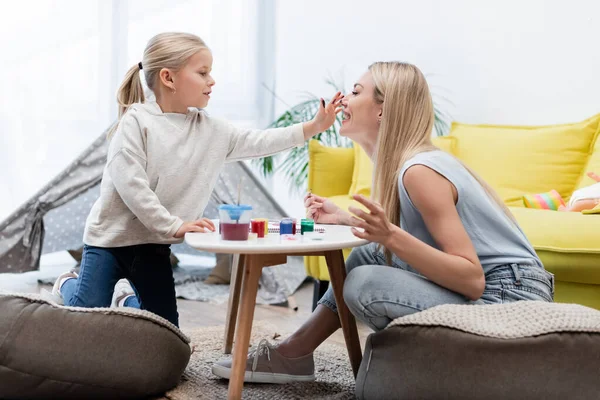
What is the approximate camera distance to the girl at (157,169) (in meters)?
1.90

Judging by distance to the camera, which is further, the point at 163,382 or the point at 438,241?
the point at 163,382

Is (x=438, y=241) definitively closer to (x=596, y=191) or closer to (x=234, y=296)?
(x=234, y=296)

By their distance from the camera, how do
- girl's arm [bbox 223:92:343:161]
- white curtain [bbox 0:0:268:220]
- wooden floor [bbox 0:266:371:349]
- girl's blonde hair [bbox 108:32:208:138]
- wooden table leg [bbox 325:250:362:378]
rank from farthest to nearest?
white curtain [bbox 0:0:268:220] < wooden floor [bbox 0:266:371:349] < girl's arm [bbox 223:92:343:161] < girl's blonde hair [bbox 108:32:208:138] < wooden table leg [bbox 325:250:362:378]

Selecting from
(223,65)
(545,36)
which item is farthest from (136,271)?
(223,65)

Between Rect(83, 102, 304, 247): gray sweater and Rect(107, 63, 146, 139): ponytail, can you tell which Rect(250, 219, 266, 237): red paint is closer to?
Rect(83, 102, 304, 247): gray sweater

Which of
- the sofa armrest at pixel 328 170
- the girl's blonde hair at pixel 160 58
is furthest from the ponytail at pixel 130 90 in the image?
the sofa armrest at pixel 328 170

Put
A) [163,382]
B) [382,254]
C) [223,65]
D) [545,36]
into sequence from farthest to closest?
[223,65]
[545,36]
[382,254]
[163,382]

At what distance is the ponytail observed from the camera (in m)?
2.10

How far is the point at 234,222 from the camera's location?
1.56 m

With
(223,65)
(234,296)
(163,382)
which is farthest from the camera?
(223,65)

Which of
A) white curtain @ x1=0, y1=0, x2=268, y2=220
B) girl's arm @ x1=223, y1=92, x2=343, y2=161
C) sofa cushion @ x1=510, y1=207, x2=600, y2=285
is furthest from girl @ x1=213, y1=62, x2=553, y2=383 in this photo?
white curtain @ x1=0, y1=0, x2=268, y2=220

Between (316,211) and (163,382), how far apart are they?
58 centimetres

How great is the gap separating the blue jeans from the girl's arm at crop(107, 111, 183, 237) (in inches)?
6.1

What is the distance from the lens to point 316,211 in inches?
77.6
